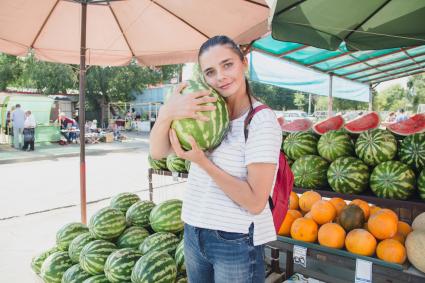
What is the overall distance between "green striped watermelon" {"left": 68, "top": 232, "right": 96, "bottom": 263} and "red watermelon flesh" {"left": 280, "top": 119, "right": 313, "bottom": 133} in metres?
2.25

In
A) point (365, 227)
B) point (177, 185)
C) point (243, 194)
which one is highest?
point (243, 194)

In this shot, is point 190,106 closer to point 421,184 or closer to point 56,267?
point 421,184

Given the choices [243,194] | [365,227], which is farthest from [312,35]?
[243,194]

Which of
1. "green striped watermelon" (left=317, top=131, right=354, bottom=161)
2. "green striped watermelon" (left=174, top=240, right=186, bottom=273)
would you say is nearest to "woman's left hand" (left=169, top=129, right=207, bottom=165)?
"green striped watermelon" (left=174, top=240, right=186, bottom=273)

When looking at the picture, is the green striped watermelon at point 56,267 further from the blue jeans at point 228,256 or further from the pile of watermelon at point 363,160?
the pile of watermelon at point 363,160

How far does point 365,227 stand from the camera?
2.29 m

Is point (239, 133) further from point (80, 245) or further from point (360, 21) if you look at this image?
point (360, 21)

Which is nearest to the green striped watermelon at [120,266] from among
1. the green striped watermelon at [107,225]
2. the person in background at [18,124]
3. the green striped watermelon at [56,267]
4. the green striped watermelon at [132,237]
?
the green striped watermelon at [132,237]

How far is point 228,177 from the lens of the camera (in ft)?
4.50

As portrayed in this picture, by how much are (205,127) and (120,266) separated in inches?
66.9

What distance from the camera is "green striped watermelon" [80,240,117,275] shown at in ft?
8.87

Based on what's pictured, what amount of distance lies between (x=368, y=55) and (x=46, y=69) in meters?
26.0

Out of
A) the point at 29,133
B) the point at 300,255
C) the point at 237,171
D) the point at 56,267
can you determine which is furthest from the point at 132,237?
the point at 29,133

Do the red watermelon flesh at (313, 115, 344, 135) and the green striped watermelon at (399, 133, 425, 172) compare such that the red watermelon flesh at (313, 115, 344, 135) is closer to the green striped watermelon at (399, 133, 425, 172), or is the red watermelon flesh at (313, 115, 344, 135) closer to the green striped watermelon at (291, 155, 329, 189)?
the green striped watermelon at (291, 155, 329, 189)
